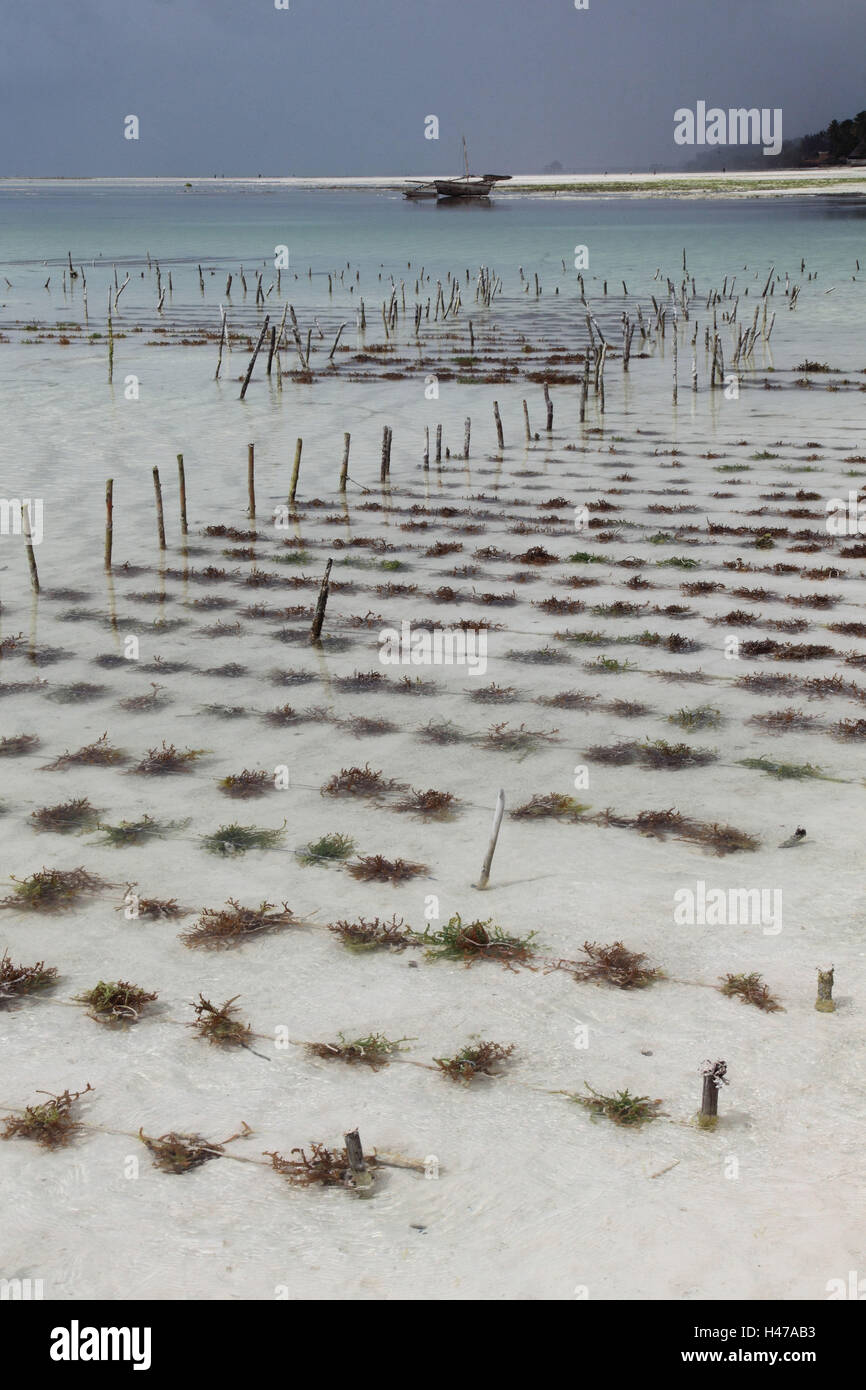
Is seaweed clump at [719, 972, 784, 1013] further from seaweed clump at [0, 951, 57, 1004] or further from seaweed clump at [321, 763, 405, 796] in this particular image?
seaweed clump at [0, 951, 57, 1004]

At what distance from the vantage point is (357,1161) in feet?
18.0

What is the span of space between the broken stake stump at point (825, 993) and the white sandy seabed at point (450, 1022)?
5cm

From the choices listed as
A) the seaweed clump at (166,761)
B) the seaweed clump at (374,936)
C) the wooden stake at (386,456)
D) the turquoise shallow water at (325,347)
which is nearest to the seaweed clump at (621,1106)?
the seaweed clump at (374,936)

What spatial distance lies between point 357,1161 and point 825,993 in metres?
2.74

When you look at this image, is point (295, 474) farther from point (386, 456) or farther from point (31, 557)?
point (31, 557)

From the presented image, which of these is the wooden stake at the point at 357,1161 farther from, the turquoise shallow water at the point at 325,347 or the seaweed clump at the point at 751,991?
the turquoise shallow water at the point at 325,347

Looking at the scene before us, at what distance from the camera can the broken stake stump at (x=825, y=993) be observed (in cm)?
661

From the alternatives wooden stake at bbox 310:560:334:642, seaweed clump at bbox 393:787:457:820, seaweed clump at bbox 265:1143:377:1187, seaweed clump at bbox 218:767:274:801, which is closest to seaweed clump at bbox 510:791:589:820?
seaweed clump at bbox 393:787:457:820

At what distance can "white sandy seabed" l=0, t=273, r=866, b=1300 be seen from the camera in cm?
522

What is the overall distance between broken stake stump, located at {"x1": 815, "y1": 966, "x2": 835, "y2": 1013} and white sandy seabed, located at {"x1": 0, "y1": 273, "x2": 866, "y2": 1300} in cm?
5

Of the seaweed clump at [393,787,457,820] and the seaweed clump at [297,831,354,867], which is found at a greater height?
the seaweed clump at [393,787,457,820]
